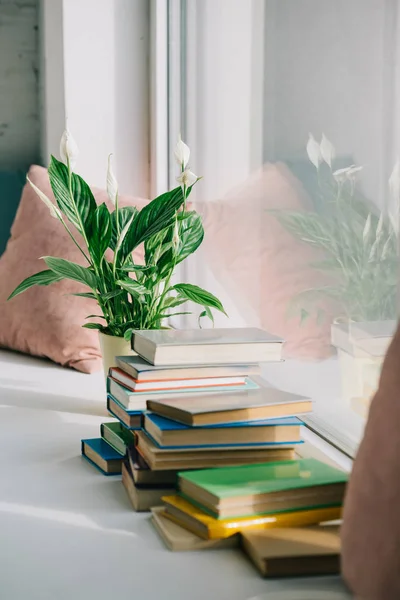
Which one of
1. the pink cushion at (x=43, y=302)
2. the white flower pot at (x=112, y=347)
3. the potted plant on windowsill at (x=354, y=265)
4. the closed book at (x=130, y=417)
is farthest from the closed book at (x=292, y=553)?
the pink cushion at (x=43, y=302)

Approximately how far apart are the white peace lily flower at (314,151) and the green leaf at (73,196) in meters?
0.36

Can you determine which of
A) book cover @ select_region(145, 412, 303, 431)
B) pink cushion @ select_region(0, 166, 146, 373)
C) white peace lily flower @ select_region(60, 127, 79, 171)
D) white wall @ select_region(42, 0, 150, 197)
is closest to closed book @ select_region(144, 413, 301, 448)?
book cover @ select_region(145, 412, 303, 431)

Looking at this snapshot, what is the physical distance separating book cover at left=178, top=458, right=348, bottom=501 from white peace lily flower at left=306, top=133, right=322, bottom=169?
21.2 inches

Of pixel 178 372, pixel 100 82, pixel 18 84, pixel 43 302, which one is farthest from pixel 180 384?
pixel 18 84

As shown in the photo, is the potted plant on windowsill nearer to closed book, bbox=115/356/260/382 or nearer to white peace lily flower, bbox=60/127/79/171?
closed book, bbox=115/356/260/382

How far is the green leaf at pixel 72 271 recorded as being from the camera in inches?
52.2

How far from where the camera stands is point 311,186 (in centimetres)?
132

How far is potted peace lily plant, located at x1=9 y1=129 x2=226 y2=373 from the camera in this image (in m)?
1.32

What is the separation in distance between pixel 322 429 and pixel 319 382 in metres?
0.10

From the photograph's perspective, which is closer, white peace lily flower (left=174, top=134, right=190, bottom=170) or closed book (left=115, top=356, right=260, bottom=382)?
closed book (left=115, top=356, right=260, bottom=382)

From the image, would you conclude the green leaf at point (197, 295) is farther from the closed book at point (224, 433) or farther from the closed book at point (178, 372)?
the closed book at point (224, 433)

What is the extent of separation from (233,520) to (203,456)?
116 mm

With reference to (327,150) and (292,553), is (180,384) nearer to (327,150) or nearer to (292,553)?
(292,553)

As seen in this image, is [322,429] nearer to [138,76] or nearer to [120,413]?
[120,413]
